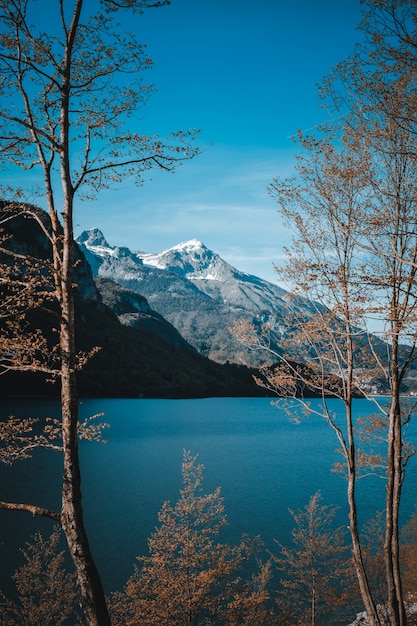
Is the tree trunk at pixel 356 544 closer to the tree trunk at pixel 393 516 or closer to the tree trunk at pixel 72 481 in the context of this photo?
the tree trunk at pixel 393 516

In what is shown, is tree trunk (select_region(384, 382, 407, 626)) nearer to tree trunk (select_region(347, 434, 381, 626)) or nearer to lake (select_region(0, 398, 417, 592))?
tree trunk (select_region(347, 434, 381, 626))

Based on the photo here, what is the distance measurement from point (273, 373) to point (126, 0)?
10402mm

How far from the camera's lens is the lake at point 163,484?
3138cm

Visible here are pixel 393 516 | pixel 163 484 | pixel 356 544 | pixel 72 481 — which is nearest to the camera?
pixel 72 481

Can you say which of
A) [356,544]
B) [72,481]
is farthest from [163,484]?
[72,481]

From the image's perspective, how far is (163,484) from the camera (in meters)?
45.3

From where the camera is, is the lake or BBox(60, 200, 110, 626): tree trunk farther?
the lake

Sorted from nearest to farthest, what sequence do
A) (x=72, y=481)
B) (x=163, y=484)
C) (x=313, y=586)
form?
(x=72, y=481), (x=313, y=586), (x=163, y=484)

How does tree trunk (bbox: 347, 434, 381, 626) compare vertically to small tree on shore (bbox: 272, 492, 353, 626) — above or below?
above

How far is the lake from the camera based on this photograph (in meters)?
31.4

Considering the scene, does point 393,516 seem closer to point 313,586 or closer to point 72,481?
point 72,481

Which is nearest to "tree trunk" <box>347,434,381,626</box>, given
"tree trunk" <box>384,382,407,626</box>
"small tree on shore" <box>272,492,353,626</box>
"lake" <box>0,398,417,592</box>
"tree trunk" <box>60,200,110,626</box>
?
"tree trunk" <box>384,382,407,626</box>

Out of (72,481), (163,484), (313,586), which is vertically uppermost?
(72,481)

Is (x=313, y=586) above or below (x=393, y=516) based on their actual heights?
below
